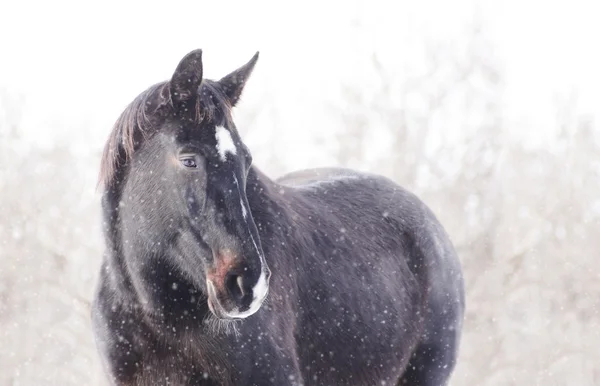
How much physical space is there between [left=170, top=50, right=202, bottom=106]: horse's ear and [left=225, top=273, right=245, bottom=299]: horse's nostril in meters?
0.77

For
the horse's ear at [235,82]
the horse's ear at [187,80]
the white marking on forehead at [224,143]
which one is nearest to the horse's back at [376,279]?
the horse's ear at [235,82]

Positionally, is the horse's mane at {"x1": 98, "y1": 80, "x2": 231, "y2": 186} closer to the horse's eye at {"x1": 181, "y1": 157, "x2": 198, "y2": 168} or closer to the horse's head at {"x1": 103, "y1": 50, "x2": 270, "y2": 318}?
the horse's head at {"x1": 103, "y1": 50, "x2": 270, "y2": 318}

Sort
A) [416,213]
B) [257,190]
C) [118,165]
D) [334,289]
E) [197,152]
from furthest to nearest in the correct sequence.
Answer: [416,213]
[334,289]
[257,190]
[118,165]
[197,152]

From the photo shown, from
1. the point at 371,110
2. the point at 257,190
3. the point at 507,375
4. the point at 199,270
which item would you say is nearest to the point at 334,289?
the point at 257,190

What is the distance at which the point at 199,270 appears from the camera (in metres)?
3.05

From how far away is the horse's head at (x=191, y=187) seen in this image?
289cm

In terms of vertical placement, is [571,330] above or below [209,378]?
below

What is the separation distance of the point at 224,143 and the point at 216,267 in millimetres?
496

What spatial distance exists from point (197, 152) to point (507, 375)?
47.9 feet

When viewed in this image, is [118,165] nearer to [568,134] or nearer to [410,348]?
[410,348]

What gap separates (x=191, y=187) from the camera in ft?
9.94

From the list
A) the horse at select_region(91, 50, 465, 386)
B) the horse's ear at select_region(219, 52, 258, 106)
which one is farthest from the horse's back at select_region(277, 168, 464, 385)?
the horse's ear at select_region(219, 52, 258, 106)

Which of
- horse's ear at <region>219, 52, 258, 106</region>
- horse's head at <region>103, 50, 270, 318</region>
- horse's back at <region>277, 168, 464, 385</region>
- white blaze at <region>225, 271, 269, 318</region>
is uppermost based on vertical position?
horse's ear at <region>219, 52, 258, 106</region>

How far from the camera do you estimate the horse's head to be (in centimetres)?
289
